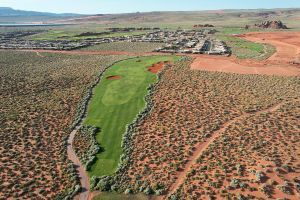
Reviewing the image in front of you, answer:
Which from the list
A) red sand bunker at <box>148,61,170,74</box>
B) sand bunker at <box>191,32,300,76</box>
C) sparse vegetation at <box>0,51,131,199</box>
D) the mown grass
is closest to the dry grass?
the mown grass

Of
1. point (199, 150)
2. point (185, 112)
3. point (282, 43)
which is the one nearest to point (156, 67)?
point (185, 112)

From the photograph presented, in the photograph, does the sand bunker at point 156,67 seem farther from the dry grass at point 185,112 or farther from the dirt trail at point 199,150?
the dirt trail at point 199,150

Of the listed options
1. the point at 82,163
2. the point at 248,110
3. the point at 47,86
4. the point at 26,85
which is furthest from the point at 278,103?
the point at 26,85

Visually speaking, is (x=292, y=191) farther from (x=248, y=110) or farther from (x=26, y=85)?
(x=26, y=85)

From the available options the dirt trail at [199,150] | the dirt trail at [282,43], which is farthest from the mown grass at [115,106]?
the dirt trail at [282,43]

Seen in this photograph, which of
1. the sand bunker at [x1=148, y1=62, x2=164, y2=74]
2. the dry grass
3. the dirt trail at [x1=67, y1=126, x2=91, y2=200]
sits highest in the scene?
the sand bunker at [x1=148, y1=62, x2=164, y2=74]

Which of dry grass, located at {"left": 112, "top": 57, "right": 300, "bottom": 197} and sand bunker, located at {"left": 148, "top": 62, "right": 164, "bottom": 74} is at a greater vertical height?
sand bunker, located at {"left": 148, "top": 62, "right": 164, "bottom": 74}

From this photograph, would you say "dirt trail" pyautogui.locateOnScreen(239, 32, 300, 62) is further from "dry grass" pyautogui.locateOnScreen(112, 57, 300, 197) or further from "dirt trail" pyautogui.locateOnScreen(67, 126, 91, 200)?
"dirt trail" pyautogui.locateOnScreen(67, 126, 91, 200)

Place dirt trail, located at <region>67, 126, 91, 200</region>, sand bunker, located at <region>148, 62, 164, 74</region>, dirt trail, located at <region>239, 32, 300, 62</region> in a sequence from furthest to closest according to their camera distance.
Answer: dirt trail, located at <region>239, 32, 300, 62</region> < sand bunker, located at <region>148, 62, 164, 74</region> < dirt trail, located at <region>67, 126, 91, 200</region>
